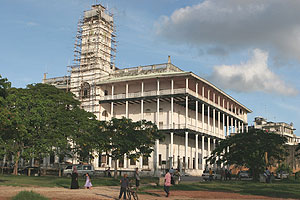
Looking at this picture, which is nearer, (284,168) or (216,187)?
(216,187)

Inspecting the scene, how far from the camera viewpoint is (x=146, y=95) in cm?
5778

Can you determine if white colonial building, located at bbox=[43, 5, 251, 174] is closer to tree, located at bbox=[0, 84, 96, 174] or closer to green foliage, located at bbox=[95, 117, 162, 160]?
tree, located at bbox=[0, 84, 96, 174]

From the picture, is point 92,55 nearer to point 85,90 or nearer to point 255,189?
point 85,90

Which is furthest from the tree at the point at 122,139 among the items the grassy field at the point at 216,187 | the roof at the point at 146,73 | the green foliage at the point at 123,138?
the roof at the point at 146,73

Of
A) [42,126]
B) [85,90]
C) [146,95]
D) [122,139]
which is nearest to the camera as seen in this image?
[122,139]

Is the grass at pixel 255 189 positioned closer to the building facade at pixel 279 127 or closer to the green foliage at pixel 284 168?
the green foliage at pixel 284 168

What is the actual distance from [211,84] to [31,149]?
110 ft

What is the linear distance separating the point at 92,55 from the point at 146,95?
14094mm

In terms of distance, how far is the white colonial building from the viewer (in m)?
56.4

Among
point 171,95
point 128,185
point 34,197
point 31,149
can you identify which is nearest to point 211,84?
point 171,95

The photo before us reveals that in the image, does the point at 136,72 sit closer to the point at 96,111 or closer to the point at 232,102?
the point at 96,111

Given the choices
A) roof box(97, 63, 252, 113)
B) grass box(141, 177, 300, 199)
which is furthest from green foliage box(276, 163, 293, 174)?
grass box(141, 177, 300, 199)

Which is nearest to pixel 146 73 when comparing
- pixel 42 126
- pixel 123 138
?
pixel 123 138

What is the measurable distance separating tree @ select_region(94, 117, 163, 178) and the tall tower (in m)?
23.5
